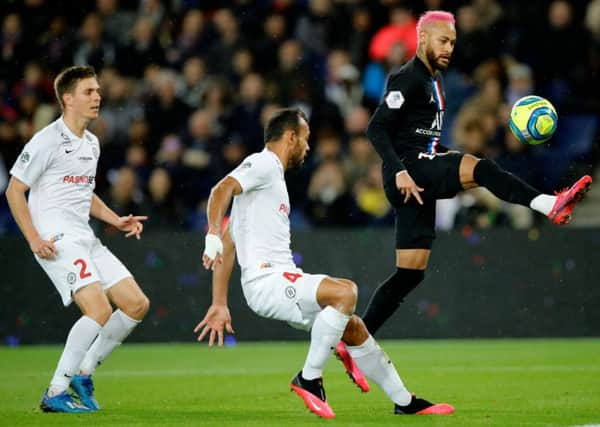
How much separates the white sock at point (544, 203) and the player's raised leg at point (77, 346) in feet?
8.38

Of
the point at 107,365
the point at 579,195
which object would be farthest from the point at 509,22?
the point at 579,195

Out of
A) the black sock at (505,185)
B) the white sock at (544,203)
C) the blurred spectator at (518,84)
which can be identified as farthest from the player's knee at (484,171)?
the blurred spectator at (518,84)

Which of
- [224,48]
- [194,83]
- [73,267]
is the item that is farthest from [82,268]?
[224,48]

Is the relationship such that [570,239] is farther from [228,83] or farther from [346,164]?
[228,83]

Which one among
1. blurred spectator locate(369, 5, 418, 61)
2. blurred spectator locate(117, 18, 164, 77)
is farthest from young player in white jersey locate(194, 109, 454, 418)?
blurred spectator locate(117, 18, 164, 77)

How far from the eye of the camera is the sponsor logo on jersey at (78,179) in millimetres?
7362

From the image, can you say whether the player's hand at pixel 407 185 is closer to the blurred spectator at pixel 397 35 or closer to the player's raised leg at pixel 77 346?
the player's raised leg at pixel 77 346

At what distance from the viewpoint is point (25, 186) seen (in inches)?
283

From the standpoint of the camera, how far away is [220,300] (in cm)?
654

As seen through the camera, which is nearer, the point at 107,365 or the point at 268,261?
the point at 268,261

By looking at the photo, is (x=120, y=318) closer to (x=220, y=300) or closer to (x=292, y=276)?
(x=220, y=300)

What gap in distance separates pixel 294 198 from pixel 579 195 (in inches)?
244

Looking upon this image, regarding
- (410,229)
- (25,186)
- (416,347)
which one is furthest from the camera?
(416,347)

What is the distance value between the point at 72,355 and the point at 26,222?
822mm
